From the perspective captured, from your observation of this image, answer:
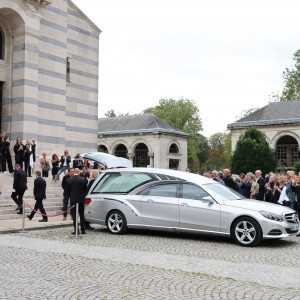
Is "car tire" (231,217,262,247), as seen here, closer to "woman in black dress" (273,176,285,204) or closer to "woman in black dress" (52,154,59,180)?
"woman in black dress" (273,176,285,204)

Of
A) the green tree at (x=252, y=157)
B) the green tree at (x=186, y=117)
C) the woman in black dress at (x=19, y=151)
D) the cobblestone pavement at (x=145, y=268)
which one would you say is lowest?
the cobblestone pavement at (x=145, y=268)

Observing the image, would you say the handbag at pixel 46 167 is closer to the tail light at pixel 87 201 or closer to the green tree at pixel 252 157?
the tail light at pixel 87 201

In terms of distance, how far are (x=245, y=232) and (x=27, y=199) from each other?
9631 millimetres

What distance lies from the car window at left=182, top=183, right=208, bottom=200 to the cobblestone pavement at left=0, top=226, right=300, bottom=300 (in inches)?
42.9

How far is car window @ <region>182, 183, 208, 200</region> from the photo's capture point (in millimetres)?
11910

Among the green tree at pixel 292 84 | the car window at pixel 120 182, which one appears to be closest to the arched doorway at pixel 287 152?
the green tree at pixel 292 84

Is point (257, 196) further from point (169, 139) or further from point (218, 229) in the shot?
point (169, 139)

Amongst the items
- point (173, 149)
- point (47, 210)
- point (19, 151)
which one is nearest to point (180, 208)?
point (47, 210)

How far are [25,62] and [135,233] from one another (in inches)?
527

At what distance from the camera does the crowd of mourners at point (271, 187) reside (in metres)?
14.1

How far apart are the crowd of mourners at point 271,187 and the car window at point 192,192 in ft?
11.6

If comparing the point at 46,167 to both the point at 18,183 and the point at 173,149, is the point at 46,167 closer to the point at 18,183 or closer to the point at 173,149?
the point at 18,183

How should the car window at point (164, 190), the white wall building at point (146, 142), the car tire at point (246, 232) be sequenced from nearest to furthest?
1. the car tire at point (246, 232)
2. the car window at point (164, 190)
3. the white wall building at point (146, 142)

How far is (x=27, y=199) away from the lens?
1770 centimetres
